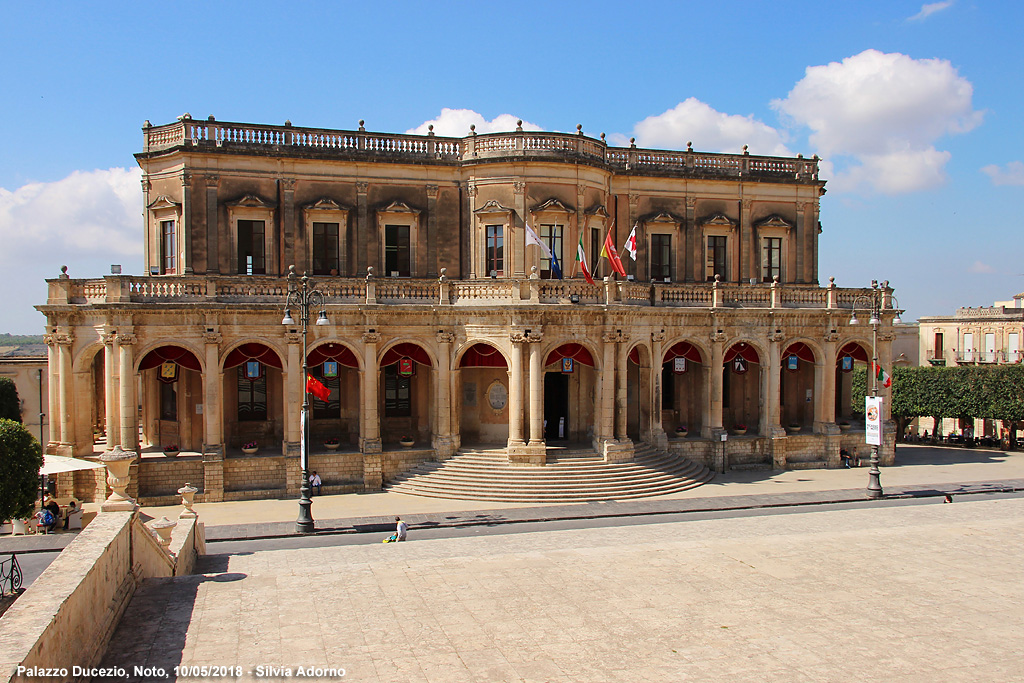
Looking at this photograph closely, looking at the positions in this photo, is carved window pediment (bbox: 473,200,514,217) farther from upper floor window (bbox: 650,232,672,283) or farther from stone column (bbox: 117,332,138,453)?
stone column (bbox: 117,332,138,453)

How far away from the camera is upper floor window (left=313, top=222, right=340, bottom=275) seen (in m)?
34.1

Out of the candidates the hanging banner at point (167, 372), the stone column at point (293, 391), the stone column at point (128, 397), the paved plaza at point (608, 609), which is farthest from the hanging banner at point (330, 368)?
the paved plaza at point (608, 609)

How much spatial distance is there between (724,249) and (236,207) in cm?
2381

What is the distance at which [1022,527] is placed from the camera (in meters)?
24.0

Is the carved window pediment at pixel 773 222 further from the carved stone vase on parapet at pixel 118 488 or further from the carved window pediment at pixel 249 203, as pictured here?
the carved stone vase on parapet at pixel 118 488

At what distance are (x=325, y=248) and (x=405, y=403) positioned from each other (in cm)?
791

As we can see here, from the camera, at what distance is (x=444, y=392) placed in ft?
106

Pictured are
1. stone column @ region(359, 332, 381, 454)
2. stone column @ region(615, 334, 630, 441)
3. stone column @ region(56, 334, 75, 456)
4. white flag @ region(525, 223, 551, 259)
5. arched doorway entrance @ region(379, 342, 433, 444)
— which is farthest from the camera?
arched doorway entrance @ region(379, 342, 433, 444)

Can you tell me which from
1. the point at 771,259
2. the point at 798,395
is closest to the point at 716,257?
the point at 771,259

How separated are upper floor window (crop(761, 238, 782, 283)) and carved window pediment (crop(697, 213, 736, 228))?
7.70 feet

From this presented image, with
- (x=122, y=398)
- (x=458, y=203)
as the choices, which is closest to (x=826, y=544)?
(x=458, y=203)

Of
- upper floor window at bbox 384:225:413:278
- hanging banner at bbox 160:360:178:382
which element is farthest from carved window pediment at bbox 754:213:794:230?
hanging banner at bbox 160:360:178:382

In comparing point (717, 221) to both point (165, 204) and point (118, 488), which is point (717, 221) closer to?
point (165, 204)

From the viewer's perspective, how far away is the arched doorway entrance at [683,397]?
37031 millimetres
